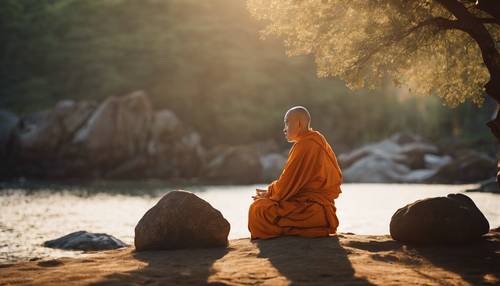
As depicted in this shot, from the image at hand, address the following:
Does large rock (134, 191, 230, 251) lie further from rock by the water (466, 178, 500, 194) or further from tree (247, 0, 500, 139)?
rock by the water (466, 178, 500, 194)

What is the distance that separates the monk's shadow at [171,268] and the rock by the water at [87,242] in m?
4.38

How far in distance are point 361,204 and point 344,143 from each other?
125 feet

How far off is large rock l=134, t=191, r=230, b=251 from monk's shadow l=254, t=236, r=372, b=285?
0.74 metres

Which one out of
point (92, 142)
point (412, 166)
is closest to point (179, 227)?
point (92, 142)

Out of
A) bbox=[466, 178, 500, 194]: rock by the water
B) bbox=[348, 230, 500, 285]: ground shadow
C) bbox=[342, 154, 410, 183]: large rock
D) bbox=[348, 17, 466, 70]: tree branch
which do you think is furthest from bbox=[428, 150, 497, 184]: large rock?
bbox=[348, 230, 500, 285]: ground shadow

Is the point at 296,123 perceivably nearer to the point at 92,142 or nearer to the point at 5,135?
the point at 92,142

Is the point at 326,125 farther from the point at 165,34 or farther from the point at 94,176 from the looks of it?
the point at 94,176

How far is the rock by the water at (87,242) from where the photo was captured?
13672mm

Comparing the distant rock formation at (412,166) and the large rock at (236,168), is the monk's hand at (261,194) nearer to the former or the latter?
the distant rock formation at (412,166)

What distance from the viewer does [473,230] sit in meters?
9.80

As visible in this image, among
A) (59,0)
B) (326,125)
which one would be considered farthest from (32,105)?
(326,125)

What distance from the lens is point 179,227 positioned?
9.74 metres

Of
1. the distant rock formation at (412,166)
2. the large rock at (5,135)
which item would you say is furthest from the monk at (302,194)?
the large rock at (5,135)

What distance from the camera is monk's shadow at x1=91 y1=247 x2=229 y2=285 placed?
709 centimetres
